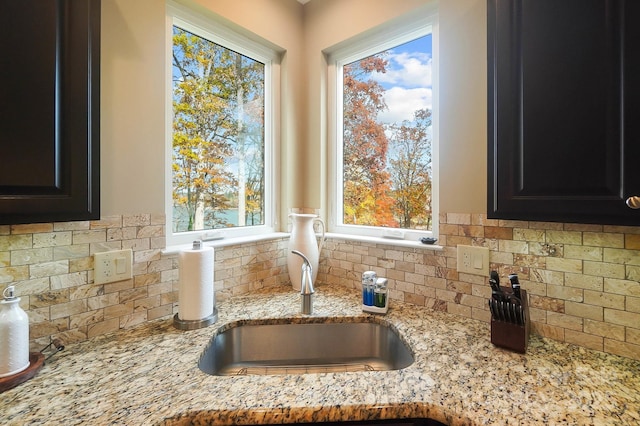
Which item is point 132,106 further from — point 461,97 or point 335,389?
point 461,97

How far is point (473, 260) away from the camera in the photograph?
1.24m

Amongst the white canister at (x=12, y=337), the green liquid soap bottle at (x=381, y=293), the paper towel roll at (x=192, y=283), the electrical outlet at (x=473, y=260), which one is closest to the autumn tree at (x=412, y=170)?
the electrical outlet at (x=473, y=260)

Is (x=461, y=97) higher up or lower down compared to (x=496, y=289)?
higher up

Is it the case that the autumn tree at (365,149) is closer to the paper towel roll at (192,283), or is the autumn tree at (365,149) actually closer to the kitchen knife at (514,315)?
the kitchen knife at (514,315)

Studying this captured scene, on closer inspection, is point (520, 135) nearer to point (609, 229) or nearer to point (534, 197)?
point (534, 197)

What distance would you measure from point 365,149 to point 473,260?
86 centimetres

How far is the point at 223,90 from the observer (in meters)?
1.59

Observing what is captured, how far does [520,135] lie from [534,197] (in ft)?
0.64

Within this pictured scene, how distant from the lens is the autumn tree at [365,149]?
5.48ft

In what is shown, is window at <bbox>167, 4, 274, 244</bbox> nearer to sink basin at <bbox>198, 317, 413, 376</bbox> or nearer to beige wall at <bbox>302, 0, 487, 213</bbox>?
sink basin at <bbox>198, 317, 413, 376</bbox>

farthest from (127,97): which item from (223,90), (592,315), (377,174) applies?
(592,315)

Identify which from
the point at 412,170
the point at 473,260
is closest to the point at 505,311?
the point at 473,260

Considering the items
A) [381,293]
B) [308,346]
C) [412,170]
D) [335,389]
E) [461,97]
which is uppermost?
[461,97]

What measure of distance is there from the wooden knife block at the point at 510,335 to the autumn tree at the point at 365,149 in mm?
718
